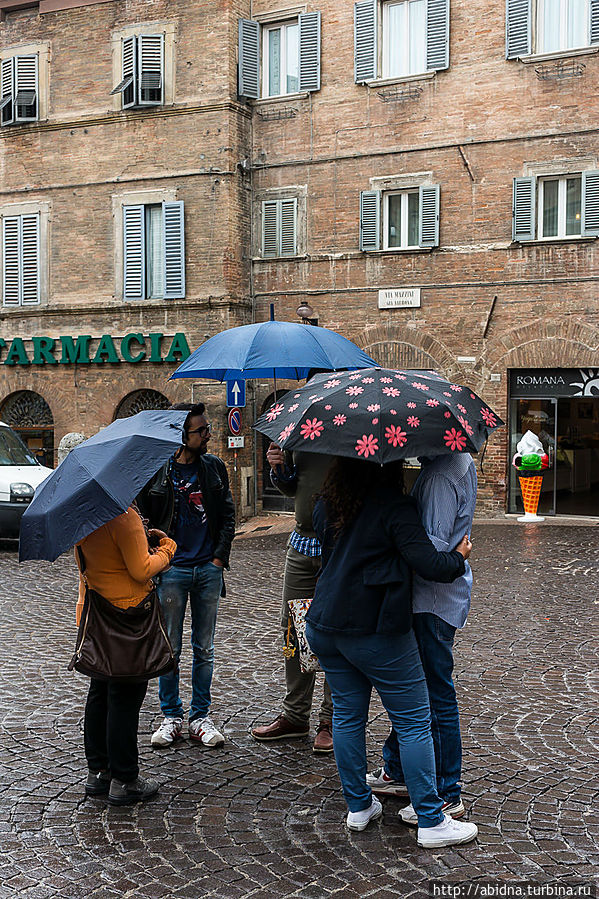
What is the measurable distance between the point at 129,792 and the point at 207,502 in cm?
167

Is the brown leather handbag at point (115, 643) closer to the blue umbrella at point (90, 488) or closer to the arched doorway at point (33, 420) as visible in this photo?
the blue umbrella at point (90, 488)

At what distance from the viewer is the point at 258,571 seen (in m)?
12.7

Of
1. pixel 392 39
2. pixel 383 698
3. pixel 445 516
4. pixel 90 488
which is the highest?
pixel 392 39

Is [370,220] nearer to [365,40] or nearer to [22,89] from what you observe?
[365,40]

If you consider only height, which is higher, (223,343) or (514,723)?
(223,343)

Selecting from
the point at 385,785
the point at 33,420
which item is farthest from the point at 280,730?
the point at 33,420

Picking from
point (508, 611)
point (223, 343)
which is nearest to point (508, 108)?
point (508, 611)

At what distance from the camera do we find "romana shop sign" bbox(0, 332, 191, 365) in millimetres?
19922

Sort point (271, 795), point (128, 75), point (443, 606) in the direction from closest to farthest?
point (443, 606) → point (271, 795) → point (128, 75)

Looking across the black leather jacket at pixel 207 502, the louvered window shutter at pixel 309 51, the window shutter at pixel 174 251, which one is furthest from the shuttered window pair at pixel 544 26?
the black leather jacket at pixel 207 502

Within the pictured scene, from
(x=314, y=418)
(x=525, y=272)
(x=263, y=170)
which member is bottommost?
(x=314, y=418)

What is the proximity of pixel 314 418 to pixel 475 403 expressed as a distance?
81cm

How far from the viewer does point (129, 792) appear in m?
4.90

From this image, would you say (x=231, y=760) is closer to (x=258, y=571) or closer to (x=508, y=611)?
(x=508, y=611)
